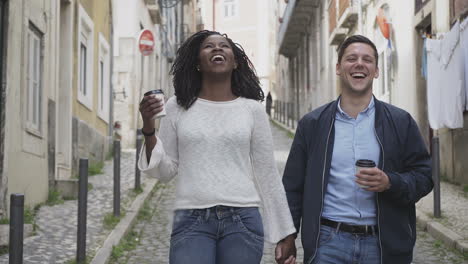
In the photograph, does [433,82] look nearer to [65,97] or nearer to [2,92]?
[65,97]

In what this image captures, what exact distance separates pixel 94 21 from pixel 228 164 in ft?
43.2

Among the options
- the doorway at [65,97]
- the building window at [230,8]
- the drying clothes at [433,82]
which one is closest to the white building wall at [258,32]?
the building window at [230,8]

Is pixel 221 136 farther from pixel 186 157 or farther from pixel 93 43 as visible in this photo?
pixel 93 43

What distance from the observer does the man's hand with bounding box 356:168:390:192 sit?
3.33m

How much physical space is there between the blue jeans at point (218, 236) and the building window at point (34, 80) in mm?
6775

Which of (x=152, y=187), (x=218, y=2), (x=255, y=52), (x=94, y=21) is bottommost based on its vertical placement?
(x=152, y=187)

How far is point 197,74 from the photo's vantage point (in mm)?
3834

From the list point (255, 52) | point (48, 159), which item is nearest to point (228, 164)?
point (48, 159)

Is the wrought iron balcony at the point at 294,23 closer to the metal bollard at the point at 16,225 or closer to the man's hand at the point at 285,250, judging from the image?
the metal bollard at the point at 16,225

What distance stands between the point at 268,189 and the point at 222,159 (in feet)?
1.04

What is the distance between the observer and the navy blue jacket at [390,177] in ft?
11.5

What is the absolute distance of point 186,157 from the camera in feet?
11.7

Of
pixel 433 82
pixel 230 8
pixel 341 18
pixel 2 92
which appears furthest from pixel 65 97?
pixel 230 8

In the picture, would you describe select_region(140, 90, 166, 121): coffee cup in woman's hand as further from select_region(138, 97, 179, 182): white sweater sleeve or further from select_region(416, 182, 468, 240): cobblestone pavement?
select_region(416, 182, 468, 240): cobblestone pavement
